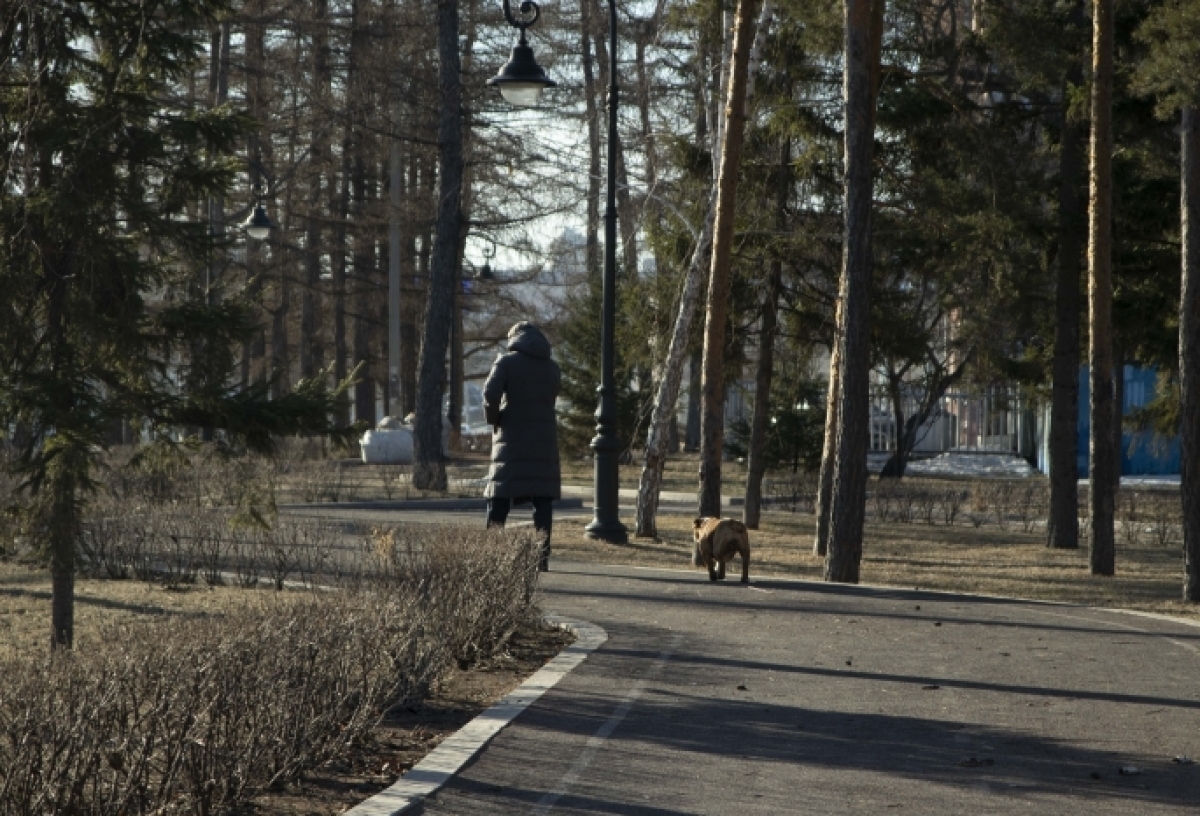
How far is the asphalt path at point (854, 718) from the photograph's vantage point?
6258mm

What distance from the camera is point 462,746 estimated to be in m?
6.77

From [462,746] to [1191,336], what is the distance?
34.3ft

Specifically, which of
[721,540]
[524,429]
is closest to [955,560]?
[721,540]

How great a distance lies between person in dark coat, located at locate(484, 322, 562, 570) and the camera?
13.5 meters

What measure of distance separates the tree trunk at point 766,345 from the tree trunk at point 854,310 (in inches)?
209

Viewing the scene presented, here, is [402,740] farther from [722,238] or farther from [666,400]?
[666,400]

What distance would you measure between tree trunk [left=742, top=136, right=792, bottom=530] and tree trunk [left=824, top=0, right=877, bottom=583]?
5318 millimetres

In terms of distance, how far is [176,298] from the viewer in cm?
1104

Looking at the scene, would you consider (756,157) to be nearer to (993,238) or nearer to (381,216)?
(993,238)

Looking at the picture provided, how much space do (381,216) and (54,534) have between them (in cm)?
3330

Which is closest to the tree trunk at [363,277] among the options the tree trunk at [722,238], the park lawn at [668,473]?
the park lawn at [668,473]

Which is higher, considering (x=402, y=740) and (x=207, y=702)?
(x=207, y=702)

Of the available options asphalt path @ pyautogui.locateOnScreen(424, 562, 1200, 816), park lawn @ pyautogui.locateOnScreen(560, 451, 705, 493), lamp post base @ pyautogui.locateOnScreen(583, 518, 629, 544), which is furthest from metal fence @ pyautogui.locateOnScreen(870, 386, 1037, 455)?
asphalt path @ pyautogui.locateOnScreen(424, 562, 1200, 816)

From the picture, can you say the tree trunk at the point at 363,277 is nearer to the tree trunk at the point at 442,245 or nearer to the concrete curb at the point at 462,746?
the tree trunk at the point at 442,245
